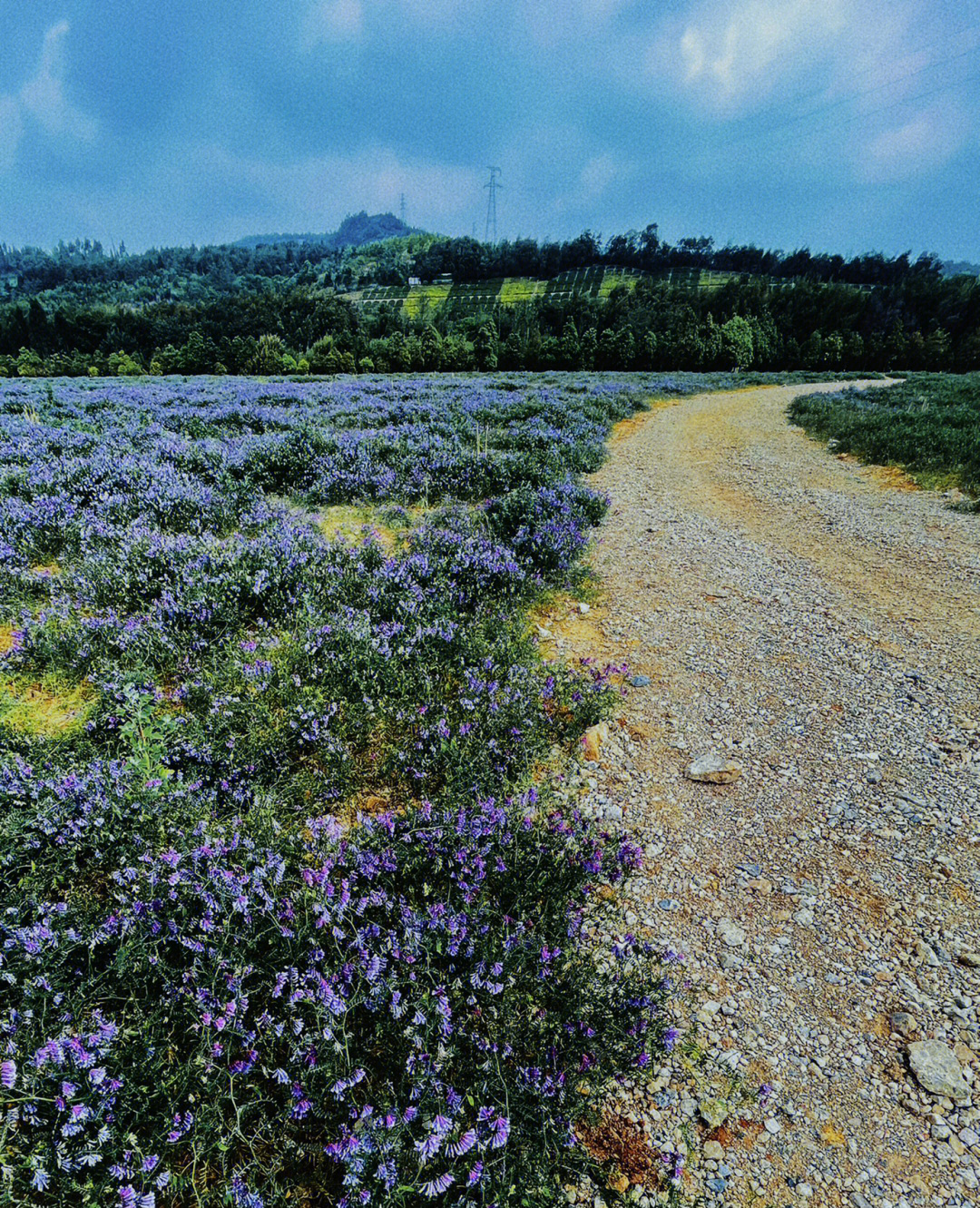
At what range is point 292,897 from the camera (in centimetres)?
264

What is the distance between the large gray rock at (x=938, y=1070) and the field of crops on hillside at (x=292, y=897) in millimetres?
1185

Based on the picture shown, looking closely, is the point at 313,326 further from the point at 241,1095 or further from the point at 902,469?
the point at 241,1095

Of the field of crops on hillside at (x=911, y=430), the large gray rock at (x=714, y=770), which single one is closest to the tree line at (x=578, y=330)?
the field of crops on hillside at (x=911, y=430)

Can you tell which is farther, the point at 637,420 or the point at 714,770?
the point at 637,420

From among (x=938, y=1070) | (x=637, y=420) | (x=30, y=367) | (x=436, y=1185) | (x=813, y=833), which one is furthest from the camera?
(x=30, y=367)

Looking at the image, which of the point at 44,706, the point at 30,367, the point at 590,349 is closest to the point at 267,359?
the point at 30,367

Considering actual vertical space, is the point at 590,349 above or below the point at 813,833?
above

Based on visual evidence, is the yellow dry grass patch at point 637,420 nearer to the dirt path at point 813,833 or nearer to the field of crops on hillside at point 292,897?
the dirt path at point 813,833

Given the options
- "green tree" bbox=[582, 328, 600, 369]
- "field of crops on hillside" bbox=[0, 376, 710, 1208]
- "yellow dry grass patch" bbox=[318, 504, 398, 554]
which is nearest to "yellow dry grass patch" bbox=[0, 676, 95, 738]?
"field of crops on hillside" bbox=[0, 376, 710, 1208]

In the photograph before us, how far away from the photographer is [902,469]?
13758 millimetres

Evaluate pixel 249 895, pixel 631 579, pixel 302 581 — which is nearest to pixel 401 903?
pixel 249 895

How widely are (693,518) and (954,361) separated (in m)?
101

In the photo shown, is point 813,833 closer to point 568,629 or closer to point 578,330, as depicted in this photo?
point 568,629

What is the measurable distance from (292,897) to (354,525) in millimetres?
7053
